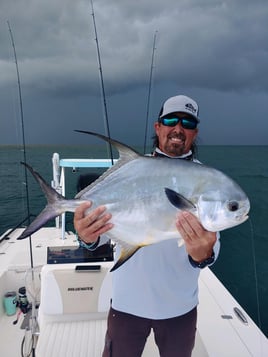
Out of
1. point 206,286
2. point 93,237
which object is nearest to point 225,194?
point 93,237

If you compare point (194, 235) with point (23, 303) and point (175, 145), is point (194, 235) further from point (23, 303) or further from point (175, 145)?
point (23, 303)

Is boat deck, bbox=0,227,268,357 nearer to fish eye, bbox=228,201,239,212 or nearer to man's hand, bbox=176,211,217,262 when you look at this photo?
man's hand, bbox=176,211,217,262

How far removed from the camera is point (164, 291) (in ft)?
6.53

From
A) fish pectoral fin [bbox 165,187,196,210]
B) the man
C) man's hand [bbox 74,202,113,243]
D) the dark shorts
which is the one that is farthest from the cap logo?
the dark shorts

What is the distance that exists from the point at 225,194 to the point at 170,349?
1.20m

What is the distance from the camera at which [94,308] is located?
3174 millimetres

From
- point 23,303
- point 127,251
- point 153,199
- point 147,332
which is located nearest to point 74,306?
point 147,332

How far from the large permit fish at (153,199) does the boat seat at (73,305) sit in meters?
1.57

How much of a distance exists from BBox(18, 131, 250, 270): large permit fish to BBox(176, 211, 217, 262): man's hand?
1.3 inches

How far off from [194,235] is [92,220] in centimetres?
59

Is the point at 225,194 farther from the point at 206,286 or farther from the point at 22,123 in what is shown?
the point at 22,123

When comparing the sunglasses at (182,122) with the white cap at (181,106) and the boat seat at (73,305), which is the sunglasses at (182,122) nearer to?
the white cap at (181,106)

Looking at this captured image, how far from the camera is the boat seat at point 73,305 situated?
2.93m

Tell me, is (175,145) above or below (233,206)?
above
